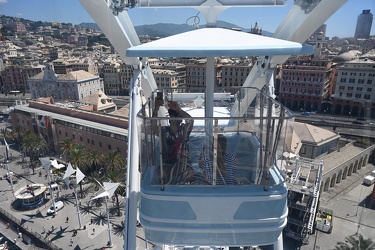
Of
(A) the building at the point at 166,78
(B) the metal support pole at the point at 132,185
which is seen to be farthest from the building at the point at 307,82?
(B) the metal support pole at the point at 132,185

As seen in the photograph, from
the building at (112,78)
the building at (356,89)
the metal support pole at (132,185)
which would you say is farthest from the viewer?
the building at (112,78)

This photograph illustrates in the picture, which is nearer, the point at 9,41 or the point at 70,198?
the point at 70,198

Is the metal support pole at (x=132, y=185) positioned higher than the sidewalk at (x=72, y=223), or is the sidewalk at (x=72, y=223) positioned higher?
the metal support pole at (x=132, y=185)

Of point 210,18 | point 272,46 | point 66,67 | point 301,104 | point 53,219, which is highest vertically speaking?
point 210,18

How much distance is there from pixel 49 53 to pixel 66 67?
1335 cm

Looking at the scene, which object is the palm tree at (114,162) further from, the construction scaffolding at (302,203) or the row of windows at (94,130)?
the construction scaffolding at (302,203)

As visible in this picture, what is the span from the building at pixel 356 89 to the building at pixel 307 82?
167cm

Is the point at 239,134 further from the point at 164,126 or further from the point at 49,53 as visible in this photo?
the point at 49,53

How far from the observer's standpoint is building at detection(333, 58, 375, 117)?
1057 inches

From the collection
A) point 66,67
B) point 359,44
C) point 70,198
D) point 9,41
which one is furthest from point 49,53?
point 359,44

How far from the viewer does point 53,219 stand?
14.7m

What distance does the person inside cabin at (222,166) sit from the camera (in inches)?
93.7

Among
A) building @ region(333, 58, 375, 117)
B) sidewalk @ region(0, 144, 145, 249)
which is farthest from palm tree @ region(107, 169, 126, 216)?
building @ region(333, 58, 375, 117)

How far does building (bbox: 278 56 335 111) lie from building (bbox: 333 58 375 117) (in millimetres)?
1667
